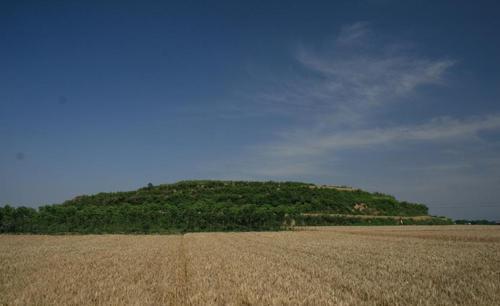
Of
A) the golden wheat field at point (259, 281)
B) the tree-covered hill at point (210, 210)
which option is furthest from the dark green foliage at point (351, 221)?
the golden wheat field at point (259, 281)

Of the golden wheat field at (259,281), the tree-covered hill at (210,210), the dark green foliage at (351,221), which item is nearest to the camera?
the golden wheat field at (259,281)

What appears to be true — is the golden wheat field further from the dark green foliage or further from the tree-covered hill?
the dark green foliage

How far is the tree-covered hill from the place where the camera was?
46344 mm

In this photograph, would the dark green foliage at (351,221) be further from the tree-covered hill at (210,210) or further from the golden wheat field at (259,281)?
the golden wheat field at (259,281)

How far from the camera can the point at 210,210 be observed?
169 feet

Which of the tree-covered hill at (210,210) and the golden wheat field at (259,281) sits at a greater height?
the tree-covered hill at (210,210)

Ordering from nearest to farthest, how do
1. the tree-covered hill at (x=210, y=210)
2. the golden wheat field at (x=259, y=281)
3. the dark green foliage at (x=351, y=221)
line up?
the golden wheat field at (x=259, y=281)
the tree-covered hill at (x=210, y=210)
the dark green foliage at (x=351, y=221)

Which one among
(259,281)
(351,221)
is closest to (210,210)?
(351,221)

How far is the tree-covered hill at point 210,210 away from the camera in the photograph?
152 feet

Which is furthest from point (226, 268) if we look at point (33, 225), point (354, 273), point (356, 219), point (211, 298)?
point (356, 219)

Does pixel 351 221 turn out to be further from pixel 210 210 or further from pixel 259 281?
pixel 259 281

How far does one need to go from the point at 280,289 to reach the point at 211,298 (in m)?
1.67

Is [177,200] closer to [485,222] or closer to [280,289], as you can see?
[485,222]

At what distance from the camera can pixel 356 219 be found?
64.5 m
